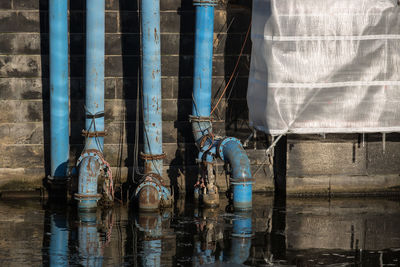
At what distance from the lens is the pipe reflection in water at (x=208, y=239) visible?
12055 mm

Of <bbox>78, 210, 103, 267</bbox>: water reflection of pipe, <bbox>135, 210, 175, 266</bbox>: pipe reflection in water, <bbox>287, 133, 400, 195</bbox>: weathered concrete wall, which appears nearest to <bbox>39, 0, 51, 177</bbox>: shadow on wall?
<bbox>78, 210, 103, 267</bbox>: water reflection of pipe

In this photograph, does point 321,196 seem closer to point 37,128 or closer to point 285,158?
point 285,158

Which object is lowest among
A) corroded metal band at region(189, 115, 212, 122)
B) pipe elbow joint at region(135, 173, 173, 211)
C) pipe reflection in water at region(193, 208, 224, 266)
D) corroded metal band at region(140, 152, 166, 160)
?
pipe reflection in water at region(193, 208, 224, 266)

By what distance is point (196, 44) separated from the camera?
15414 millimetres

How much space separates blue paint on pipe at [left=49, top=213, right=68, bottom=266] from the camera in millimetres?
11781

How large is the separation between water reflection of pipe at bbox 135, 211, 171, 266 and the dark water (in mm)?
17

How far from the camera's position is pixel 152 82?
49.7 ft

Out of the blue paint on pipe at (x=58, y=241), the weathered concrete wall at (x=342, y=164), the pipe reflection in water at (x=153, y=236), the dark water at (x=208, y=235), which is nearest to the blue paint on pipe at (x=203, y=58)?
the weathered concrete wall at (x=342, y=164)

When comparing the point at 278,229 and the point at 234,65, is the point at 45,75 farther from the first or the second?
the point at 278,229

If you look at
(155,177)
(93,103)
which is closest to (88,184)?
(155,177)

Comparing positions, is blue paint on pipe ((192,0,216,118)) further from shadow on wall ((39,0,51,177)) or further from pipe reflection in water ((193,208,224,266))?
shadow on wall ((39,0,51,177))

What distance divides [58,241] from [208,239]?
8.91 ft

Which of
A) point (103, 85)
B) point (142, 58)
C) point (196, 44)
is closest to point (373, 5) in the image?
point (196, 44)

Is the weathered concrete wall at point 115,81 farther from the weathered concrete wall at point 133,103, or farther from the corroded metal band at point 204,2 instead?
the corroded metal band at point 204,2
